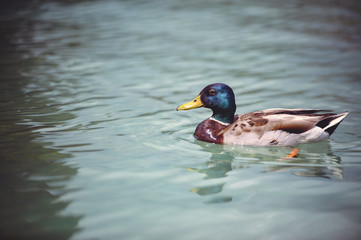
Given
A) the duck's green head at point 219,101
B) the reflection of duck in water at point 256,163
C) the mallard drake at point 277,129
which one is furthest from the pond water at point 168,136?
the duck's green head at point 219,101

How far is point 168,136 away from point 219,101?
853 millimetres

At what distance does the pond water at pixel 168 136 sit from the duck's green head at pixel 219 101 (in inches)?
20.8

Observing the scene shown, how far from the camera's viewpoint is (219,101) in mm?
6215

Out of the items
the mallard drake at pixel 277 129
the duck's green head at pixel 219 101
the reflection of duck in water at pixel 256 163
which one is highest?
the duck's green head at pixel 219 101

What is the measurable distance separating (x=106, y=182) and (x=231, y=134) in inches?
74.9

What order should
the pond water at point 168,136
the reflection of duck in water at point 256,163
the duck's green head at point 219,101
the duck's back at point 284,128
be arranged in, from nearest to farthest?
1. the pond water at point 168,136
2. the reflection of duck in water at point 256,163
3. the duck's back at point 284,128
4. the duck's green head at point 219,101

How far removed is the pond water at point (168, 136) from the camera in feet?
13.0

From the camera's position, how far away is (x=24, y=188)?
458 centimetres

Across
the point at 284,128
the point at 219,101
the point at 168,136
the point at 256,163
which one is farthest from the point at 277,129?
the point at 168,136

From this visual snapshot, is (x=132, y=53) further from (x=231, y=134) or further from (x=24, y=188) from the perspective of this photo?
(x=24, y=188)

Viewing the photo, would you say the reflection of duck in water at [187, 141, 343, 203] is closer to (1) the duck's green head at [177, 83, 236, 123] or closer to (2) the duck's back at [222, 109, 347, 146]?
(2) the duck's back at [222, 109, 347, 146]

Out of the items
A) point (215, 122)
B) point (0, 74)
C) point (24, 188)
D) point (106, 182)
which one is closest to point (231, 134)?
point (215, 122)

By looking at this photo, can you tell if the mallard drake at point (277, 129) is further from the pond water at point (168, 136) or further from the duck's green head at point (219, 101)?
the duck's green head at point (219, 101)

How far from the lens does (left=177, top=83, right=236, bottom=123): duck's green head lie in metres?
6.19
